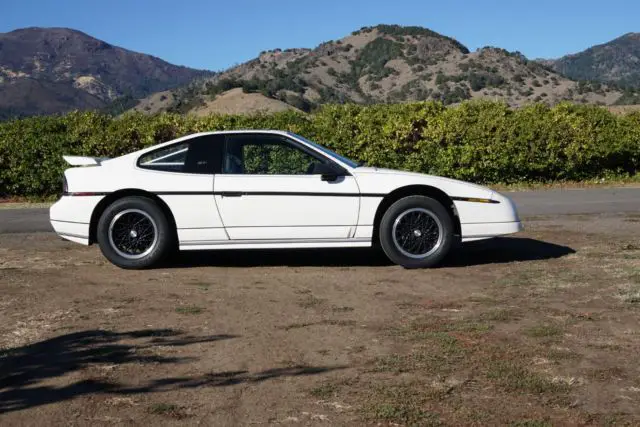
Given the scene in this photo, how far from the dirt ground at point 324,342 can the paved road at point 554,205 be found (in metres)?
3.92

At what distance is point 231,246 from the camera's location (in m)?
8.20

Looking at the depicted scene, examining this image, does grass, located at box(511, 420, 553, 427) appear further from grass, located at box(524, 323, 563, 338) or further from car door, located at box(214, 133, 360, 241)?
car door, located at box(214, 133, 360, 241)

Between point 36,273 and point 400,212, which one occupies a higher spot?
point 400,212

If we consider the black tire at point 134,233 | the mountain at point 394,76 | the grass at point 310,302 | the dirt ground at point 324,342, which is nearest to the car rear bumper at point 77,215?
the black tire at point 134,233

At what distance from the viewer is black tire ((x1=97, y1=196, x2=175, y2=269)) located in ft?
27.0

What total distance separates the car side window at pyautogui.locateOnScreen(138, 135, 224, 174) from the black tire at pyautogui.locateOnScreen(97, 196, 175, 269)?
1.44 feet

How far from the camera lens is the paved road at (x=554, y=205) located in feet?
41.5

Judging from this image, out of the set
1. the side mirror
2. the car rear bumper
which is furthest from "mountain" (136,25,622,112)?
the side mirror

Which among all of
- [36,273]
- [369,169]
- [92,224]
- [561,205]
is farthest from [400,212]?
[561,205]

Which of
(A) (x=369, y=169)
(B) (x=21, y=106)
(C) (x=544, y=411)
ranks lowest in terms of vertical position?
(C) (x=544, y=411)

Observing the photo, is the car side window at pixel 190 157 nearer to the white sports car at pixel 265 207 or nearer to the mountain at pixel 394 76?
the white sports car at pixel 265 207

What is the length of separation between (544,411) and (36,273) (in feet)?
19.2

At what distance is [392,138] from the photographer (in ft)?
56.8

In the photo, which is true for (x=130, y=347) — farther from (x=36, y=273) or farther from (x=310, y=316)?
(x=36, y=273)
